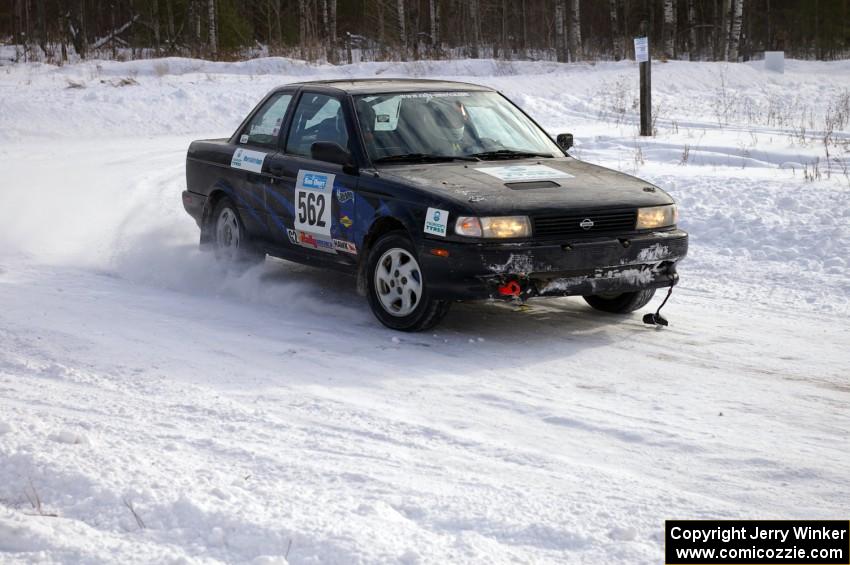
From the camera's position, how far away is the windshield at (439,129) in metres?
7.57

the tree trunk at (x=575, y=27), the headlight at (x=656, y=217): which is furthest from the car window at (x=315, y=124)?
the tree trunk at (x=575, y=27)

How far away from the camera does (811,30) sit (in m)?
50.8

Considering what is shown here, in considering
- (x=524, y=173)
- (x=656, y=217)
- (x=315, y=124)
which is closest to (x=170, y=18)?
(x=315, y=124)

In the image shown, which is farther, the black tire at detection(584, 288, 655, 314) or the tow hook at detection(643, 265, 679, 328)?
the black tire at detection(584, 288, 655, 314)

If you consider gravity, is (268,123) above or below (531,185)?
above

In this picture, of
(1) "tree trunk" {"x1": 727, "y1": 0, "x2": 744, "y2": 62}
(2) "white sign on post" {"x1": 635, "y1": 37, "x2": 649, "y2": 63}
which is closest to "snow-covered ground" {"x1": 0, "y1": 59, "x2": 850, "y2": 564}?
(2) "white sign on post" {"x1": 635, "y1": 37, "x2": 649, "y2": 63}

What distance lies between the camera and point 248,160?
28.1 ft

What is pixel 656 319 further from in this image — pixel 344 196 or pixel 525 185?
pixel 344 196

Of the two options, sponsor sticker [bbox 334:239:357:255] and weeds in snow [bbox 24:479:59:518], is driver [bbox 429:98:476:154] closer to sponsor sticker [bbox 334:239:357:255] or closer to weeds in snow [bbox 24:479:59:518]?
sponsor sticker [bbox 334:239:357:255]

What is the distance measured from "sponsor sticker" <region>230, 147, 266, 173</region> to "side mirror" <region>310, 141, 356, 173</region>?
1.02m

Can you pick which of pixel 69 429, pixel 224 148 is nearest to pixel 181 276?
pixel 224 148

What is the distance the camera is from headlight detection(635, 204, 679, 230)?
6977mm

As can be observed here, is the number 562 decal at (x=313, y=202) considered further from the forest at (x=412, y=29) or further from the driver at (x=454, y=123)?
the forest at (x=412, y=29)

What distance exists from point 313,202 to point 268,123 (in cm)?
114
